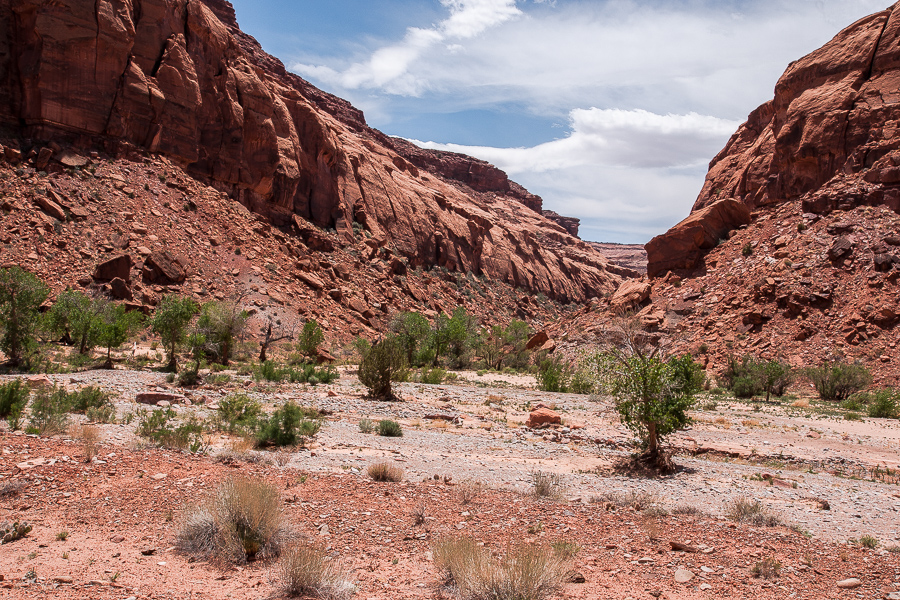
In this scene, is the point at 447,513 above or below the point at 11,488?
below

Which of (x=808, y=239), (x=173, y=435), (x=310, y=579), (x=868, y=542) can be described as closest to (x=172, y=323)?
(x=173, y=435)

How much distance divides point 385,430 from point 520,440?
3374 millimetres

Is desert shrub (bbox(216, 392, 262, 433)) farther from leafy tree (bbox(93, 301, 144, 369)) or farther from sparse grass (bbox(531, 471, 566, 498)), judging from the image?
leafy tree (bbox(93, 301, 144, 369))

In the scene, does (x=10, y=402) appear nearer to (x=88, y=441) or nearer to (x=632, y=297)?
(x=88, y=441)

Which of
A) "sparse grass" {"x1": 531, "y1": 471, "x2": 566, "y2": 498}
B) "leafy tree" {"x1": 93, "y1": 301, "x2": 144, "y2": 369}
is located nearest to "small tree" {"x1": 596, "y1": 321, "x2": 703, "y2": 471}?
"sparse grass" {"x1": 531, "y1": 471, "x2": 566, "y2": 498}

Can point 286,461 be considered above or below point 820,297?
below

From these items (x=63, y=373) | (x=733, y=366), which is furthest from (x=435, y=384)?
(x=733, y=366)

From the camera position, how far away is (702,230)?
1588 inches

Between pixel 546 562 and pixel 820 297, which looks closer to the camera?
pixel 546 562

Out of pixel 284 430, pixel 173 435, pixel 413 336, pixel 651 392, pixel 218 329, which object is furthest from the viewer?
pixel 413 336

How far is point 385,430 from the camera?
487 inches

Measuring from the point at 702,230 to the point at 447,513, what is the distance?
3933cm

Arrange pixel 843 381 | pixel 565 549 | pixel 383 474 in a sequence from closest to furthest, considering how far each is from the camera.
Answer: pixel 565 549
pixel 383 474
pixel 843 381

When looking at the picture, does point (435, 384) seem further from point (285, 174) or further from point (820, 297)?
point (285, 174)
